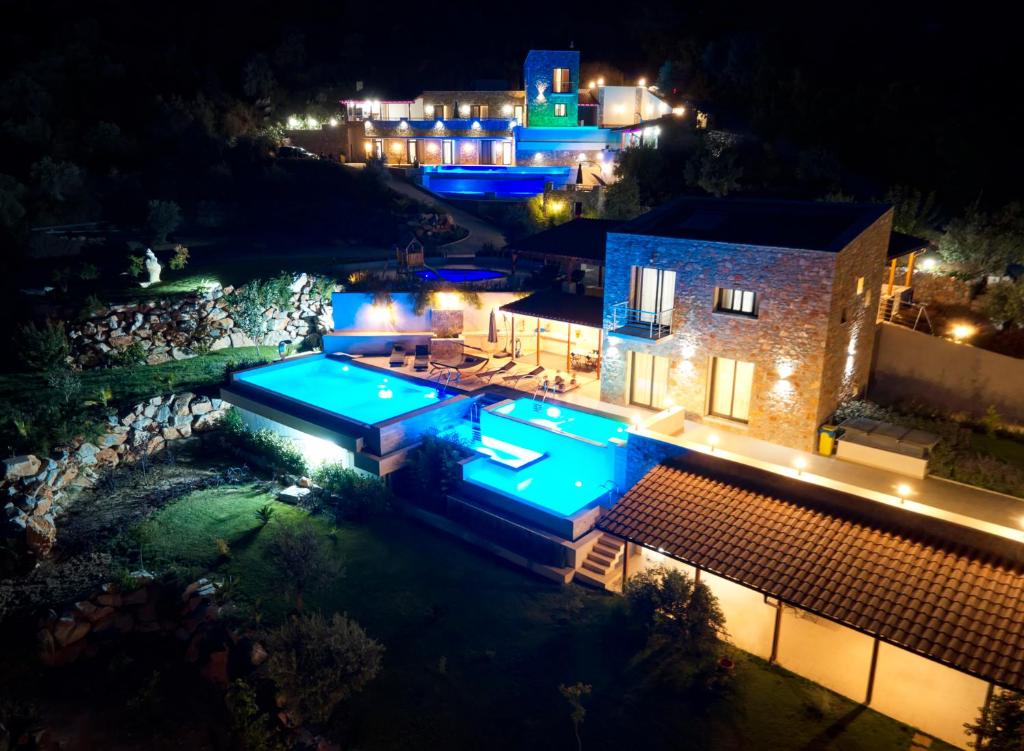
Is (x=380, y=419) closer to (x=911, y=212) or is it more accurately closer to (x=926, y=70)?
(x=911, y=212)

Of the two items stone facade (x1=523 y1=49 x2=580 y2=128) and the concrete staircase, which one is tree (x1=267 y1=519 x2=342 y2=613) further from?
stone facade (x1=523 y1=49 x2=580 y2=128)

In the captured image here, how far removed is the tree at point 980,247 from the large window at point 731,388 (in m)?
11.3

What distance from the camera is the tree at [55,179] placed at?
4038 centimetres

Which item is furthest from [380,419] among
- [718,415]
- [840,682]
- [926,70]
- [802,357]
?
[926,70]

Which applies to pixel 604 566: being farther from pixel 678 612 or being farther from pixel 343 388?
pixel 343 388

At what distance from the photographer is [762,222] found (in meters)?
19.0

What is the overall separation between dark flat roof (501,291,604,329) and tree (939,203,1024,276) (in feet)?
40.1

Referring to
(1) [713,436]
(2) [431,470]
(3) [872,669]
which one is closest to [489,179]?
(2) [431,470]

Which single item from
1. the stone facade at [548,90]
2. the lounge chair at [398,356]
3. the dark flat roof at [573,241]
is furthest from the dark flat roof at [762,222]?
the stone facade at [548,90]

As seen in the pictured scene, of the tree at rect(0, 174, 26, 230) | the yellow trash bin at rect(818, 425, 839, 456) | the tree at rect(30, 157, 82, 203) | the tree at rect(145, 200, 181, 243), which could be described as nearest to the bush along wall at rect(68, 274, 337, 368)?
the tree at rect(145, 200, 181, 243)

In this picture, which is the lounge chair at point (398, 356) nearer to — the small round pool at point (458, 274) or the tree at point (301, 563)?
the small round pool at point (458, 274)

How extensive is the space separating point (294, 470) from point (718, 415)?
1280 cm

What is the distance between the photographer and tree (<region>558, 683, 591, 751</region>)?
12.1 m

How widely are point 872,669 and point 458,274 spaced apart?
20440mm
